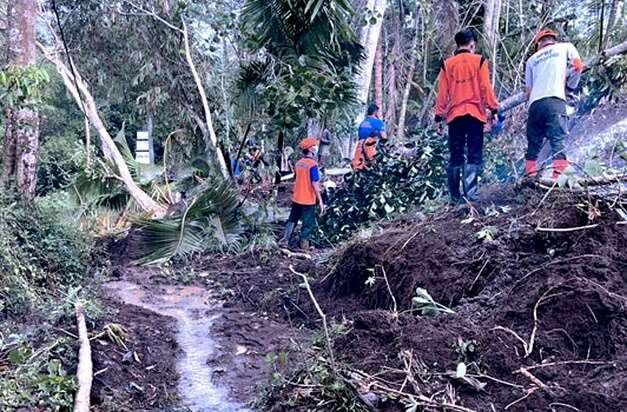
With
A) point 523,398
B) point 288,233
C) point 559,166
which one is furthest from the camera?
point 288,233

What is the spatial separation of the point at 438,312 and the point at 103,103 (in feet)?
52.8

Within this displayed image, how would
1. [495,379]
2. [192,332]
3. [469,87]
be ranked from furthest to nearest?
[469,87] → [192,332] → [495,379]

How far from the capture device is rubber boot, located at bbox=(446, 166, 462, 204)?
279 inches

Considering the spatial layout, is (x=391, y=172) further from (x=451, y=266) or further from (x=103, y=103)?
(x=103, y=103)

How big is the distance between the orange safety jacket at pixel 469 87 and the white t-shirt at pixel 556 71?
499 mm

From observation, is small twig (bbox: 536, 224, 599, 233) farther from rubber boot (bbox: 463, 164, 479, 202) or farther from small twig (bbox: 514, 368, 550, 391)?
rubber boot (bbox: 463, 164, 479, 202)

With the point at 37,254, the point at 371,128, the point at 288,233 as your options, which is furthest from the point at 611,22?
the point at 37,254

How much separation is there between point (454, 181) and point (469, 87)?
3.48 ft

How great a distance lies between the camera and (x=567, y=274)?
13.8 ft

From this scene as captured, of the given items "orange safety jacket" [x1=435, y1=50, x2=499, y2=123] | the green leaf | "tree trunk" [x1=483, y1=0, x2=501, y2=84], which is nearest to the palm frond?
"orange safety jacket" [x1=435, y1=50, x2=499, y2=123]

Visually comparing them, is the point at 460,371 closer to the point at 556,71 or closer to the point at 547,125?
the point at 547,125

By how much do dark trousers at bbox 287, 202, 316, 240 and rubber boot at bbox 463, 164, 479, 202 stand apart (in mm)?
3292

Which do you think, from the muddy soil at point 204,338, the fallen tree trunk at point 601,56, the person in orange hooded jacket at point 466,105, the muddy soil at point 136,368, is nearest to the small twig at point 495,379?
the muddy soil at point 204,338

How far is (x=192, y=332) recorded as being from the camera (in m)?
6.57
